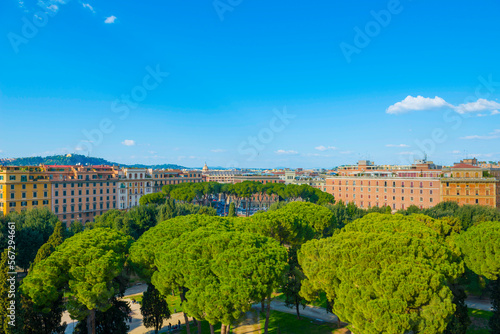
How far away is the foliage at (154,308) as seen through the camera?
3089cm

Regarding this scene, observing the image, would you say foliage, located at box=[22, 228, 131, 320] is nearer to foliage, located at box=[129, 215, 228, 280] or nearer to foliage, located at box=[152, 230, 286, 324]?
foliage, located at box=[129, 215, 228, 280]

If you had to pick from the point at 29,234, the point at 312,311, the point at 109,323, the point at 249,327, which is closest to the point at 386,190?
the point at 312,311

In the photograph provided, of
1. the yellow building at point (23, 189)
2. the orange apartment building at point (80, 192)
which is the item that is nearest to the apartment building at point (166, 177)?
the orange apartment building at point (80, 192)

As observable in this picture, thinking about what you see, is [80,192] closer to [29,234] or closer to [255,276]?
[29,234]

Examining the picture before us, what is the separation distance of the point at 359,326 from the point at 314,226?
28.3m

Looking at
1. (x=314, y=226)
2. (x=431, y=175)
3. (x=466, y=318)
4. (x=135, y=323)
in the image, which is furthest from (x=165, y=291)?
(x=431, y=175)

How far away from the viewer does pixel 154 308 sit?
3108 cm

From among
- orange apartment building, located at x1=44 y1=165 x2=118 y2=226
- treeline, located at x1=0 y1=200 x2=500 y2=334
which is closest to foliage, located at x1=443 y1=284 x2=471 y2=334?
treeline, located at x1=0 y1=200 x2=500 y2=334

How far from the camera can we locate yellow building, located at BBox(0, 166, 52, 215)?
234 feet

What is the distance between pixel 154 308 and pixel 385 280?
20.8 m

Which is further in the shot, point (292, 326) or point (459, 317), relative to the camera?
point (292, 326)

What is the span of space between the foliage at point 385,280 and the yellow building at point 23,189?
70.4m

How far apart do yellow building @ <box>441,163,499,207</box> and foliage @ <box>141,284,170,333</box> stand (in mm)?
78643

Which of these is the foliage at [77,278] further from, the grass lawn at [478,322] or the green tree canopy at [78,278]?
the grass lawn at [478,322]
